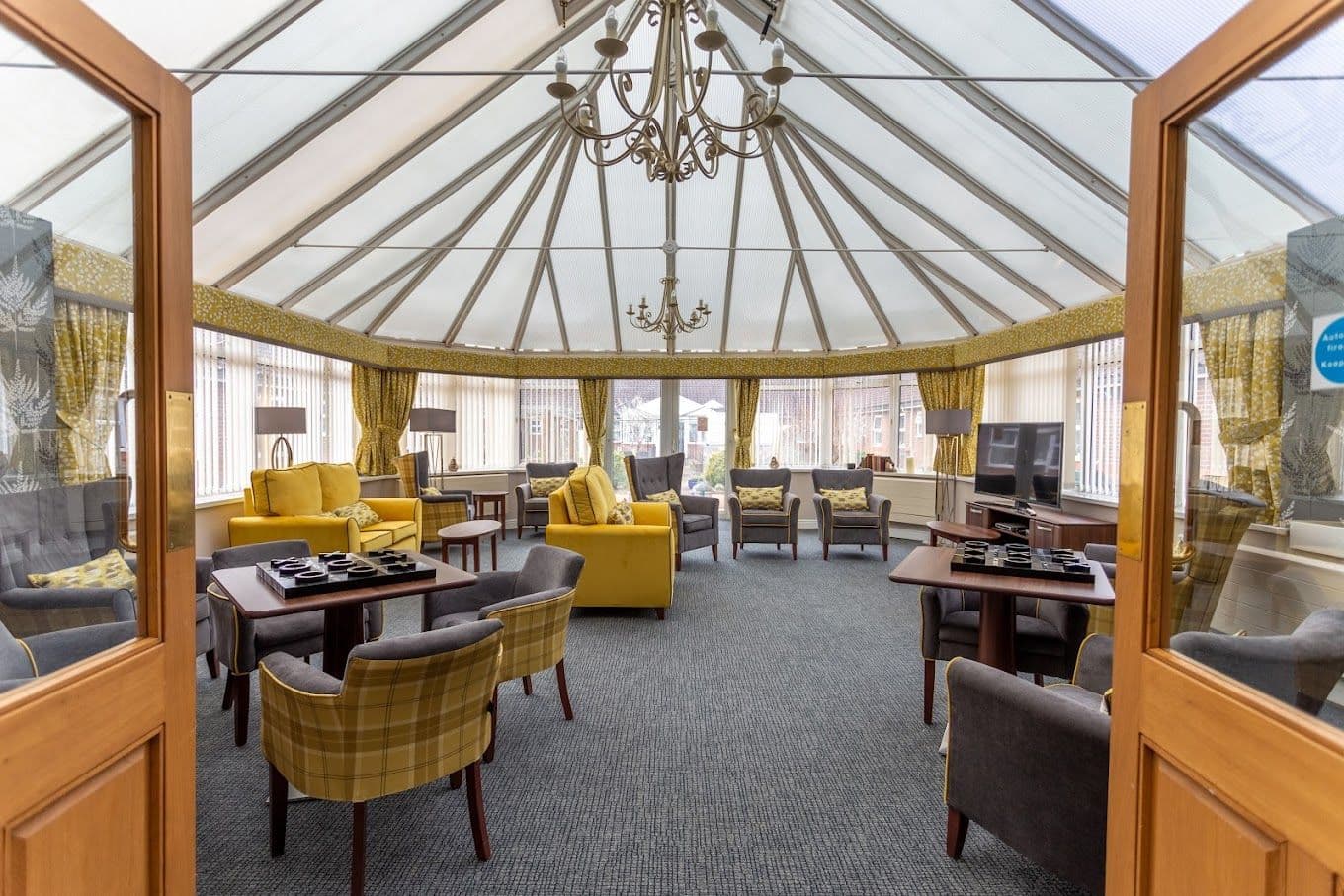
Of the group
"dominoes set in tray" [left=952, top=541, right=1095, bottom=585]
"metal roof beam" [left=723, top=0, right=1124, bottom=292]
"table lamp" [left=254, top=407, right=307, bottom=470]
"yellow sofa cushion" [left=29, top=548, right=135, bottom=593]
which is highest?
"metal roof beam" [left=723, top=0, right=1124, bottom=292]

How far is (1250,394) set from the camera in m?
1.25

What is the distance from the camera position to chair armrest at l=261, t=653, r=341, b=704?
6.19 feet

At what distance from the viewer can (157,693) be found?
4.19 ft

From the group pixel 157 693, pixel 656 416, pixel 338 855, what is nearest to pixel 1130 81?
pixel 157 693

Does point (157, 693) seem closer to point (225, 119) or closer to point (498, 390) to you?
point (225, 119)

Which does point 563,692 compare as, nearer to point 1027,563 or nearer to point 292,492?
point 1027,563

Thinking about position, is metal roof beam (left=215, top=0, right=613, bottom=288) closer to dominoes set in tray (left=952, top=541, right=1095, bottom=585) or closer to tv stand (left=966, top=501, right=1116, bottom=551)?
dominoes set in tray (left=952, top=541, right=1095, bottom=585)

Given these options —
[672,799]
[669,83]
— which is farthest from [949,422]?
[672,799]

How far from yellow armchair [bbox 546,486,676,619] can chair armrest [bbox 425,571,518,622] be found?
1280 mm

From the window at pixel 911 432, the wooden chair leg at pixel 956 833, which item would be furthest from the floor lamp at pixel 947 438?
the wooden chair leg at pixel 956 833

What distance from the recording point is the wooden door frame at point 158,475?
115 cm

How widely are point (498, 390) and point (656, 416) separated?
2.45 meters

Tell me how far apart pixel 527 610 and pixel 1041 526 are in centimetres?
486

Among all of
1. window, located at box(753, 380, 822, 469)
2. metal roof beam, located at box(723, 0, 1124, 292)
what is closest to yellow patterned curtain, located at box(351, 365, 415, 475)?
window, located at box(753, 380, 822, 469)
